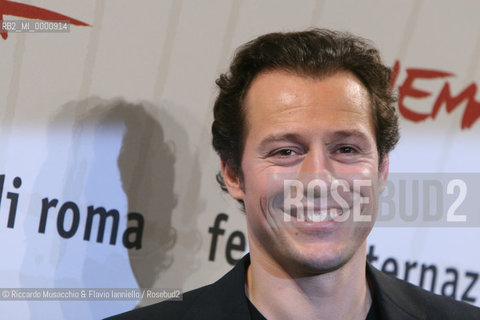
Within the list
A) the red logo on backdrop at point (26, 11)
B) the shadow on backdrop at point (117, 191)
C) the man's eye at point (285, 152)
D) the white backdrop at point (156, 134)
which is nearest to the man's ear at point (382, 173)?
the man's eye at point (285, 152)

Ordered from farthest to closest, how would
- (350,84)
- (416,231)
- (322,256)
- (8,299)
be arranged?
(416,231) → (8,299) → (350,84) → (322,256)

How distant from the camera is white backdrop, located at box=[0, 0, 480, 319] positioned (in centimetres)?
199

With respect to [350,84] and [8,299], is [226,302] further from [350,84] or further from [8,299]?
[8,299]

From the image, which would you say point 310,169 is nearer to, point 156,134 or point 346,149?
point 346,149

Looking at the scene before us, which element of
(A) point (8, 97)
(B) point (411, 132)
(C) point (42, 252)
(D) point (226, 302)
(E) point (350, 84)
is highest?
(E) point (350, 84)

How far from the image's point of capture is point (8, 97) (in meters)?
1.99

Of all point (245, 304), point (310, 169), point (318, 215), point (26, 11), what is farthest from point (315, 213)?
point (26, 11)

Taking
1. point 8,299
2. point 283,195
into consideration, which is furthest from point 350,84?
point 8,299

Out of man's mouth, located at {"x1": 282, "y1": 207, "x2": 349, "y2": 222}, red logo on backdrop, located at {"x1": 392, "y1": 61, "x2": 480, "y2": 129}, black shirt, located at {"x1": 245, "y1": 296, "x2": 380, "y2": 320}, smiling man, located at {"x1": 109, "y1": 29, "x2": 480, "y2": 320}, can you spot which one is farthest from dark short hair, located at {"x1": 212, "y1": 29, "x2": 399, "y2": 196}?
red logo on backdrop, located at {"x1": 392, "y1": 61, "x2": 480, "y2": 129}

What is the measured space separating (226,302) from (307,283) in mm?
200

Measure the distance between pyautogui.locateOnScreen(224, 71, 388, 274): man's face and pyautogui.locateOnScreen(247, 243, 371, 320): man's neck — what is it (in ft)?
0.09

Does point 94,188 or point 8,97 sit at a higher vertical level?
point 8,97

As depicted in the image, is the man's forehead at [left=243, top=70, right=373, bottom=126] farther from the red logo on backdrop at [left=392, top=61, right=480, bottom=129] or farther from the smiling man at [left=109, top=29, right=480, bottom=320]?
the red logo on backdrop at [left=392, top=61, right=480, bottom=129]

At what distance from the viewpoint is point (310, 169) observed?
1.45 meters
